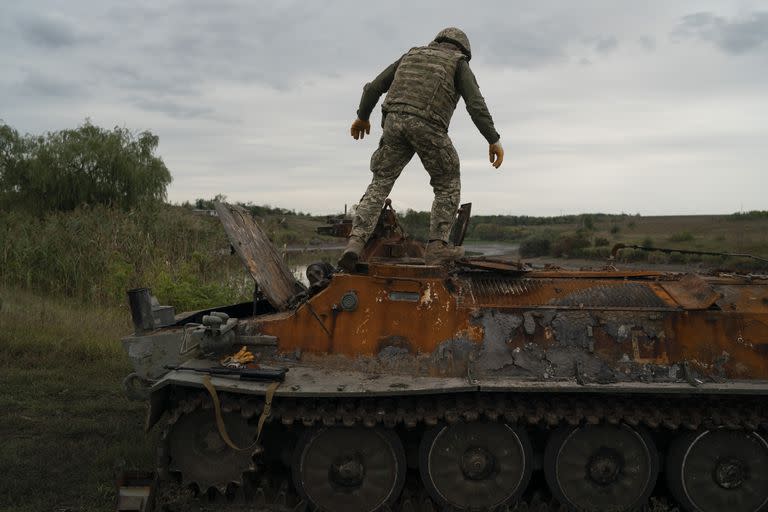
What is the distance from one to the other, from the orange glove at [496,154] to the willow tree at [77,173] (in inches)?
701

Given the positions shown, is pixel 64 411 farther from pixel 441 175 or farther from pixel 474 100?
pixel 474 100

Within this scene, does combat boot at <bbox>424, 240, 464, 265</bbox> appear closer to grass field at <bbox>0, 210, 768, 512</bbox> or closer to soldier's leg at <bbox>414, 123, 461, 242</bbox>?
soldier's leg at <bbox>414, 123, 461, 242</bbox>

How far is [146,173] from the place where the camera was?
23094 mm

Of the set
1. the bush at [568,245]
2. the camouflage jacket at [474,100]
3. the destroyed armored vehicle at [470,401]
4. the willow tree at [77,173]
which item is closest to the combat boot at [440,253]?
the destroyed armored vehicle at [470,401]

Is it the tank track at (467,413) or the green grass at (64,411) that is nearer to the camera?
the tank track at (467,413)

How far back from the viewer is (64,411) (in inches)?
304

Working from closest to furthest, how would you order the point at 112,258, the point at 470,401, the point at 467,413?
the point at 467,413 → the point at 470,401 → the point at 112,258

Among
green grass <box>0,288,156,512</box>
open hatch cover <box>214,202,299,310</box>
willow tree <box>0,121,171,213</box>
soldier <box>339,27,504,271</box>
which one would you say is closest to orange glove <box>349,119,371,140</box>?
soldier <box>339,27,504,271</box>

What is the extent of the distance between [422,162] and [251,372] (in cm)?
245

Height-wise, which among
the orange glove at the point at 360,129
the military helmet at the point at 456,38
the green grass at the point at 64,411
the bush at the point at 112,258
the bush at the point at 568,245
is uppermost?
the military helmet at the point at 456,38

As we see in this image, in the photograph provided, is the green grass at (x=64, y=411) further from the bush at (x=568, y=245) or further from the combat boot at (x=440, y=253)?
the bush at (x=568, y=245)

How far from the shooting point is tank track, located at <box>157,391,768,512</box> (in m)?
4.90

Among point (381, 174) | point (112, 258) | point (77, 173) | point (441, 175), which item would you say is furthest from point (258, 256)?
point (77, 173)

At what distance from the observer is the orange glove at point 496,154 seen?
5848mm
